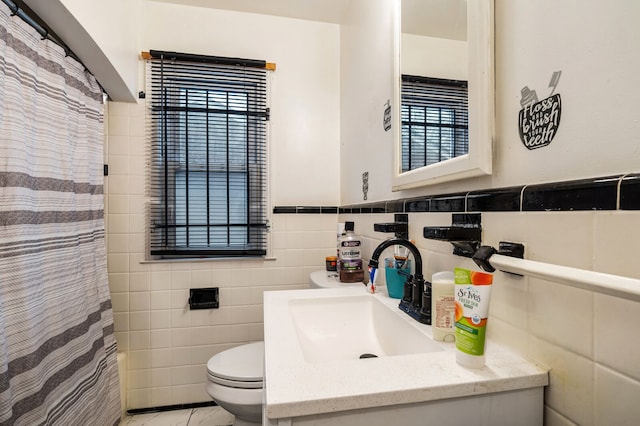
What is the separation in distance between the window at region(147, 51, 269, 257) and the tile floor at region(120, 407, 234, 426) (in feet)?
2.94

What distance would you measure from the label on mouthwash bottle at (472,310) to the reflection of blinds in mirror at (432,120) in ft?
1.09

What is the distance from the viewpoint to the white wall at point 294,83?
1795 mm

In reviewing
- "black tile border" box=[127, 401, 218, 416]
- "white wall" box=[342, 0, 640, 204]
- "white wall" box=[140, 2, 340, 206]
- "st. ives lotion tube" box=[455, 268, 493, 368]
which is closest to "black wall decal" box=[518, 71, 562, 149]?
"white wall" box=[342, 0, 640, 204]

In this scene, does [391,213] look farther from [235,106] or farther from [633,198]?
[235,106]

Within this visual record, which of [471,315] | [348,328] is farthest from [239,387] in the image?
[471,315]

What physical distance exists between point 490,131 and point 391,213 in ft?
1.95

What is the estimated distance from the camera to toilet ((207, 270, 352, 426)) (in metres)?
1.22

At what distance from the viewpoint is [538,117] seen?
1.82 feet

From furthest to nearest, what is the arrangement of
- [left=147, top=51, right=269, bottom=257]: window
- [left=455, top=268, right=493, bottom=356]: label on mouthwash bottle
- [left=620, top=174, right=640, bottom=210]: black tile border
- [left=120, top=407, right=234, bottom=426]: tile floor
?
1. [left=147, top=51, right=269, bottom=257]: window
2. [left=120, top=407, right=234, bottom=426]: tile floor
3. [left=455, top=268, right=493, bottom=356]: label on mouthwash bottle
4. [left=620, top=174, right=640, bottom=210]: black tile border

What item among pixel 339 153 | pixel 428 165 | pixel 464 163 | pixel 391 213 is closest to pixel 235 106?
pixel 339 153

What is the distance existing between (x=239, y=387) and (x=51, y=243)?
0.92 meters

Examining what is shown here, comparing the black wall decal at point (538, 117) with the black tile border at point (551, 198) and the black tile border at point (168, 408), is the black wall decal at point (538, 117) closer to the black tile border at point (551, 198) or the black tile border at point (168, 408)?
the black tile border at point (551, 198)

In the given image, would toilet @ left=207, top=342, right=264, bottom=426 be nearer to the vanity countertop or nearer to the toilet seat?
the toilet seat

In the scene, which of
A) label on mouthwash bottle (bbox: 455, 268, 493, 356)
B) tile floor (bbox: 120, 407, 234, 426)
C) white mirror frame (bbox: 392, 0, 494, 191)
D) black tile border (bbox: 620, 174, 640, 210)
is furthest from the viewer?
tile floor (bbox: 120, 407, 234, 426)
